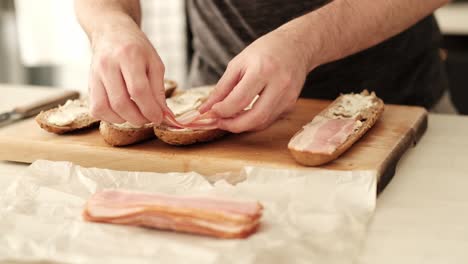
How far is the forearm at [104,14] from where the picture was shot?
1.47 m

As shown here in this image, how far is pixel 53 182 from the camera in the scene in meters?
1.26

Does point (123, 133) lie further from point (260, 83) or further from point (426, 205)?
point (426, 205)

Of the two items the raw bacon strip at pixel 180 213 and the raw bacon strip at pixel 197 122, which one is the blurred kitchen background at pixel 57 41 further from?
the raw bacon strip at pixel 180 213

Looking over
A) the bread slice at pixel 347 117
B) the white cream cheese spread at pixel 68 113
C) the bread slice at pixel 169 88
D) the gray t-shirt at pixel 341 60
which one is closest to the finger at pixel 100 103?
the white cream cheese spread at pixel 68 113

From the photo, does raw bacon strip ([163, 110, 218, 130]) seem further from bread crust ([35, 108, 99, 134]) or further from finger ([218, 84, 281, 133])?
bread crust ([35, 108, 99, 134])

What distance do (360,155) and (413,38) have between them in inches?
29.4

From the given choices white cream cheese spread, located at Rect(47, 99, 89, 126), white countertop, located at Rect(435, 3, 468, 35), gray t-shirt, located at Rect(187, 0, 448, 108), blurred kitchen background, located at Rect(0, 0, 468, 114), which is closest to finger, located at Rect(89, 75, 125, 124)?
white cream cheese spread, located at Rect(47, 99, 89, 126)

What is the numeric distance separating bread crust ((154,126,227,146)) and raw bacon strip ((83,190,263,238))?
32cm

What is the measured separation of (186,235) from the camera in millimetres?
1023

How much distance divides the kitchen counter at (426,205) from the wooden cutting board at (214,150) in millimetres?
41

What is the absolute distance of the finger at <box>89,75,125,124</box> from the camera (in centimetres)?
132

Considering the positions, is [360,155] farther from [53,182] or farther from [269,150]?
[53,182]

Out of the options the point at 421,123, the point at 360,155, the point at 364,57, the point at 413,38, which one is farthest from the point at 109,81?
the point at 413,38

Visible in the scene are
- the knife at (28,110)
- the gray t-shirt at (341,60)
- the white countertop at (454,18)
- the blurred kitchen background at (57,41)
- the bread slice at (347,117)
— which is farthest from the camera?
the blurred kitchen background at (57,41)
